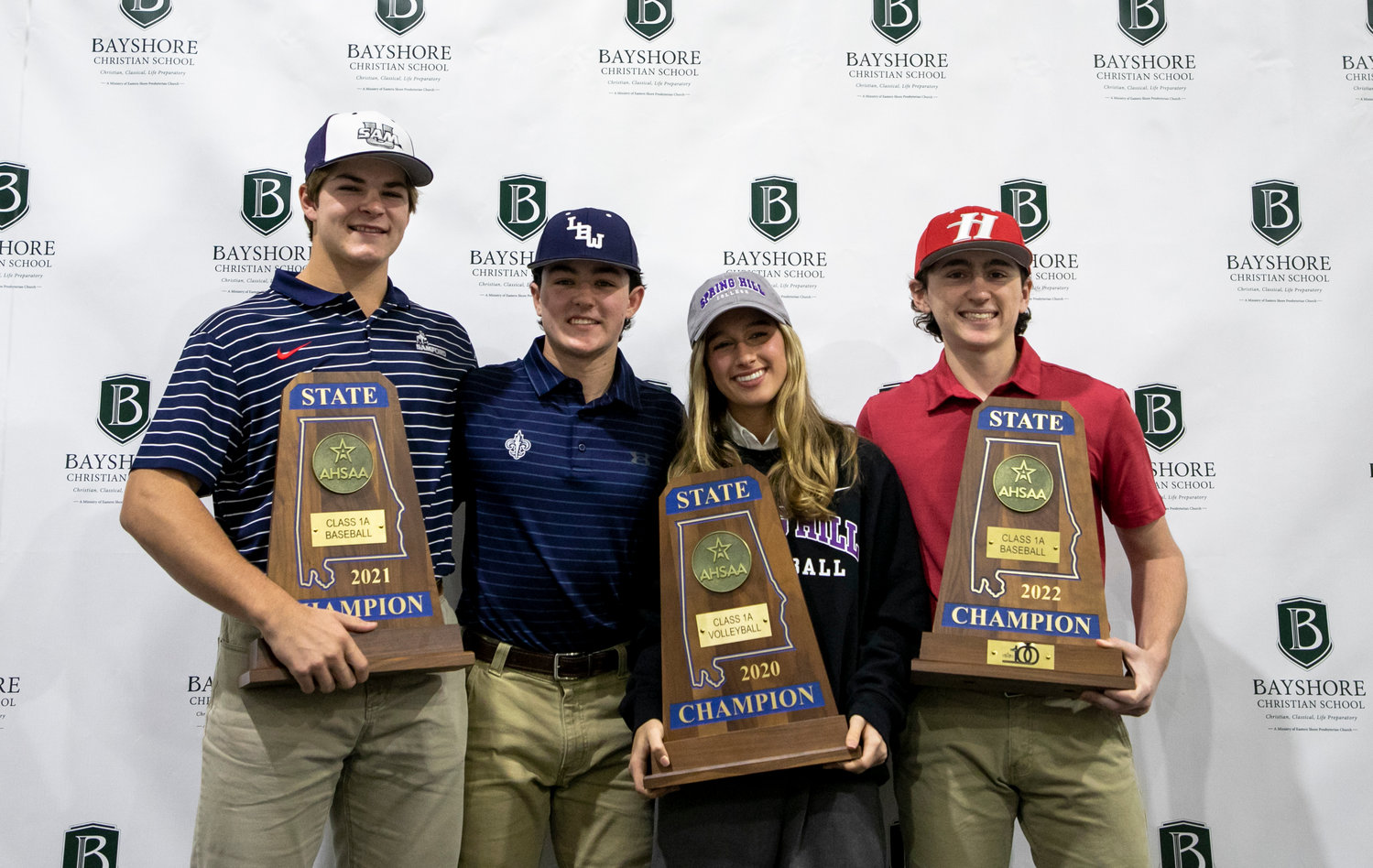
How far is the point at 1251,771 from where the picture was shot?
2.38m

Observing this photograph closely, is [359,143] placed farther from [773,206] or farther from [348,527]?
[773,206]

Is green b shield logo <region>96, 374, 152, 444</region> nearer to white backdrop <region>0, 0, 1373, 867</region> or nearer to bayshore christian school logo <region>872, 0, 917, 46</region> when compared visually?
white backdrop <region>0, 0, 1373, 867</region>

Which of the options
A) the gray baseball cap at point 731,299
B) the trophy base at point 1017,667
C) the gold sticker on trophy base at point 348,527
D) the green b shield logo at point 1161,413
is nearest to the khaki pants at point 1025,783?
the trophy base at point 1017,667

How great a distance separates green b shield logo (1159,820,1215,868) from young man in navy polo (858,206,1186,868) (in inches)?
25.1

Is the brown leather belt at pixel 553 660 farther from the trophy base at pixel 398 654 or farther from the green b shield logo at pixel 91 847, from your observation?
the green b shield logo at pixel 91 847

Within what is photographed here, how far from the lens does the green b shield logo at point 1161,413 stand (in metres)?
2.45

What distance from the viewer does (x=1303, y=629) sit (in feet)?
7.91

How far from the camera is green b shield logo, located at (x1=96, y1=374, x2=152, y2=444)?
239cm

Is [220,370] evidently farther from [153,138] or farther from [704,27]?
[704,27]

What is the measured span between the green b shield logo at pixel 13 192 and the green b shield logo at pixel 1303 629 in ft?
10.9

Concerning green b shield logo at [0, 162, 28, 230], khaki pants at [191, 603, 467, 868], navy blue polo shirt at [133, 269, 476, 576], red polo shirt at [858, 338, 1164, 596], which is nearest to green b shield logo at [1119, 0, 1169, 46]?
red polo shirt at [858, 338, 1164, 596]

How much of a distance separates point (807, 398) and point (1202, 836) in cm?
157

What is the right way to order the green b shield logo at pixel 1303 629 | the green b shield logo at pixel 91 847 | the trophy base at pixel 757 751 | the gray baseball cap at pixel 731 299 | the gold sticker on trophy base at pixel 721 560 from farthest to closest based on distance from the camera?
1. the green b shield logo at pixel 1303 629
2. the green b shield logo at pixel 91 847
3. the gray baseball cap at pixel 731 299
4. the gold sticker on trophy base at pixel 721 560
5. the trophy base at pixel 757 751

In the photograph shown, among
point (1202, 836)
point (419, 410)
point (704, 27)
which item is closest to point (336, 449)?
point (419, 410)
